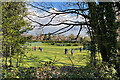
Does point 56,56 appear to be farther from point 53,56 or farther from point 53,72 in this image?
point 53,72

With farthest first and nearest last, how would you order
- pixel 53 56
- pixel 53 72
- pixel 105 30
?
pixel 53 56
pixel 53 72
pixel 105 30

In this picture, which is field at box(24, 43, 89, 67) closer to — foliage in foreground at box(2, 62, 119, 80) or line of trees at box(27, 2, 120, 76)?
foliage in foreground at box(2, 62, 119, 80)

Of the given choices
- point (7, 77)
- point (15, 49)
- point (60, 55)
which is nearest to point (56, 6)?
point (60, 55)

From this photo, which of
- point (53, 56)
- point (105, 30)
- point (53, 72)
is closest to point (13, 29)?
point (53, 56)

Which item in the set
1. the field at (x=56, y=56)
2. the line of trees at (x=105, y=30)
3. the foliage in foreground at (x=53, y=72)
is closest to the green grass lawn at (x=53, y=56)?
the field at (x=56, y=56)

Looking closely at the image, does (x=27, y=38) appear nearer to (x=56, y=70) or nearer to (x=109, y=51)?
(x=56, y=70)

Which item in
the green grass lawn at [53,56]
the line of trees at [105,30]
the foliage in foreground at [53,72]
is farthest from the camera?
the green grass lawn at [53,56]

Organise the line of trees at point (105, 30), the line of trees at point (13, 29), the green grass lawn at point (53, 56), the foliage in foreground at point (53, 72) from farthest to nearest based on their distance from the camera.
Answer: the green grass lawn at point (53, 56)
the line of trees at point (13, 29)
the foliage in foreground at point (53, 72)
the line of trees at point (105, 30)

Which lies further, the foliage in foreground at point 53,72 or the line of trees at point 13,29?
the line of trees at point 13,29

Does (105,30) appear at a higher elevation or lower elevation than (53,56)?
higher

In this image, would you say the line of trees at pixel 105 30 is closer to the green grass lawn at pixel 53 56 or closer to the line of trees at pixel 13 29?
the green grass lawn at pixel 53 56

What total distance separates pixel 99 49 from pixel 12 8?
3.26m

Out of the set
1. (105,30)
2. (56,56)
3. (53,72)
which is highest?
(105,30)

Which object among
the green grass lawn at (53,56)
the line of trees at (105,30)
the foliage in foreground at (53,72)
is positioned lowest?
the foliage in foreground at (53,72)
